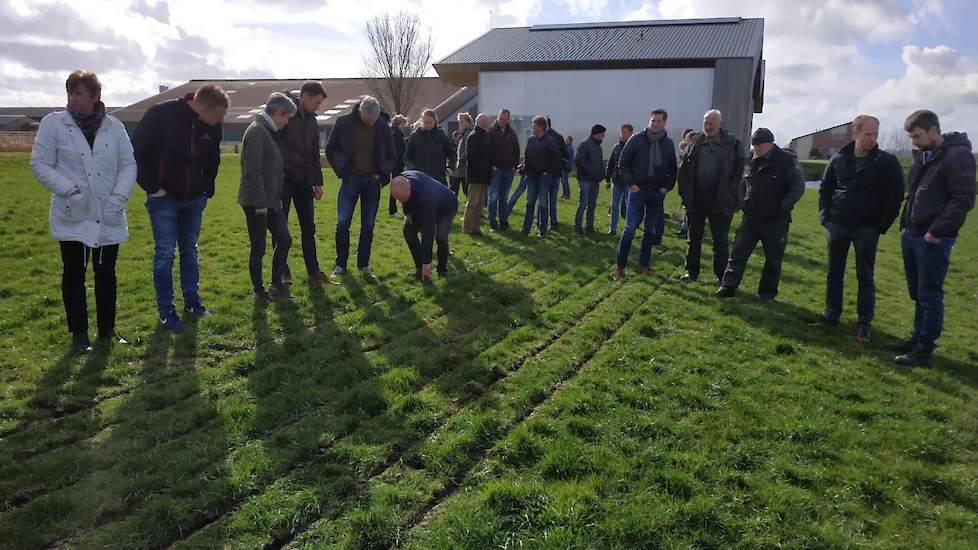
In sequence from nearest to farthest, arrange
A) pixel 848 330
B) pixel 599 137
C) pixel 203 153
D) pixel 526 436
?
pixel 526 436 < pixel 203 153 < pixel 848 330 < pixel 599 137

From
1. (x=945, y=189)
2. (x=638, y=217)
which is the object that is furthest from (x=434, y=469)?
(x=638, y=217)

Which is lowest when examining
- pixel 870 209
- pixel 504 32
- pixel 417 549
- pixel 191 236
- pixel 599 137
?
pixel 417 549

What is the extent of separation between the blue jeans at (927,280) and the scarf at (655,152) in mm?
2877

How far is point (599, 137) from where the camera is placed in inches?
445

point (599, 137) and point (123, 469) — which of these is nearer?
point (123, 469)

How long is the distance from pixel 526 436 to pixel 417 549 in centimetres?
111

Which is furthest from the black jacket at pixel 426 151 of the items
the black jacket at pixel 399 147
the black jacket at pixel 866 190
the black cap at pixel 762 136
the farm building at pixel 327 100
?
the farm building at pixel 327 100

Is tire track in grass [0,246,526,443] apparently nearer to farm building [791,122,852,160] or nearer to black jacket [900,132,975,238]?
black jacket [900,132,975,238]

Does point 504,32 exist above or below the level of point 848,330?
above

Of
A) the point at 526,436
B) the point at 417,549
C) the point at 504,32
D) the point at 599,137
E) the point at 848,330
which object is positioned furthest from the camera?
the point at 504,32

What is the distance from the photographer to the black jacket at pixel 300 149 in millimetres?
6672

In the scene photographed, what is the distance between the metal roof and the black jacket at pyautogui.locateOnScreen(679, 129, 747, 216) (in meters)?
26.4

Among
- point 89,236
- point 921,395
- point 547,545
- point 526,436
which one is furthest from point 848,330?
point 89,236

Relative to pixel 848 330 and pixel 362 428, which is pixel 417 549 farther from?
pixel 848 330
